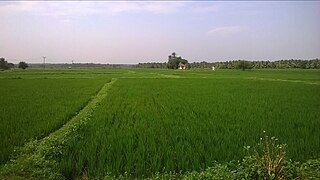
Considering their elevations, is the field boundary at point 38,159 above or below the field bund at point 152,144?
below

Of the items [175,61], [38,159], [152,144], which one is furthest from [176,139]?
[175,61]

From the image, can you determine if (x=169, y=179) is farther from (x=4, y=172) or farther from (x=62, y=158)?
(x=4, y=172)

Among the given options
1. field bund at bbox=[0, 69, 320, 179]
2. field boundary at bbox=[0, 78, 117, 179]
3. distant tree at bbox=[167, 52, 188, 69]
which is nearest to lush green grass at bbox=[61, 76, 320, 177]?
field bund at bbox=[0, 69, 320, 179]

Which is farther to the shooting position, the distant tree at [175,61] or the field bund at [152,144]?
the distant tree at [175,61]

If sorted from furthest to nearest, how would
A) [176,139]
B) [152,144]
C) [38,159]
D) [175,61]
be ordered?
[175,61]
[176,139]
[152,144]
[38,159]

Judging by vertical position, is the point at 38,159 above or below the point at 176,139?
below

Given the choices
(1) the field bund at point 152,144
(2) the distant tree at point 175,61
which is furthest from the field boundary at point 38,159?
(2) the distant tree at point 175,61

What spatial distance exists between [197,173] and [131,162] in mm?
1276

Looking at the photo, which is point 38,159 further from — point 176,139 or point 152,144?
point 176,139

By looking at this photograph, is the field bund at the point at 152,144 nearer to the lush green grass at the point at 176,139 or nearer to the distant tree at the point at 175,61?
the lush green grass at the point at 176,139

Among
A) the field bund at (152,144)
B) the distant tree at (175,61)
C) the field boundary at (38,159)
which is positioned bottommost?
the field boundary at (38,159)

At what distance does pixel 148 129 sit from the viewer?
880 centimetres

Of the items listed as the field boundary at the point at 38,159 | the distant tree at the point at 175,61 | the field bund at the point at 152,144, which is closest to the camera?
the field boundary at the point at 38,159

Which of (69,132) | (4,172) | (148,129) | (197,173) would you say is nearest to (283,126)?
(148,129)
